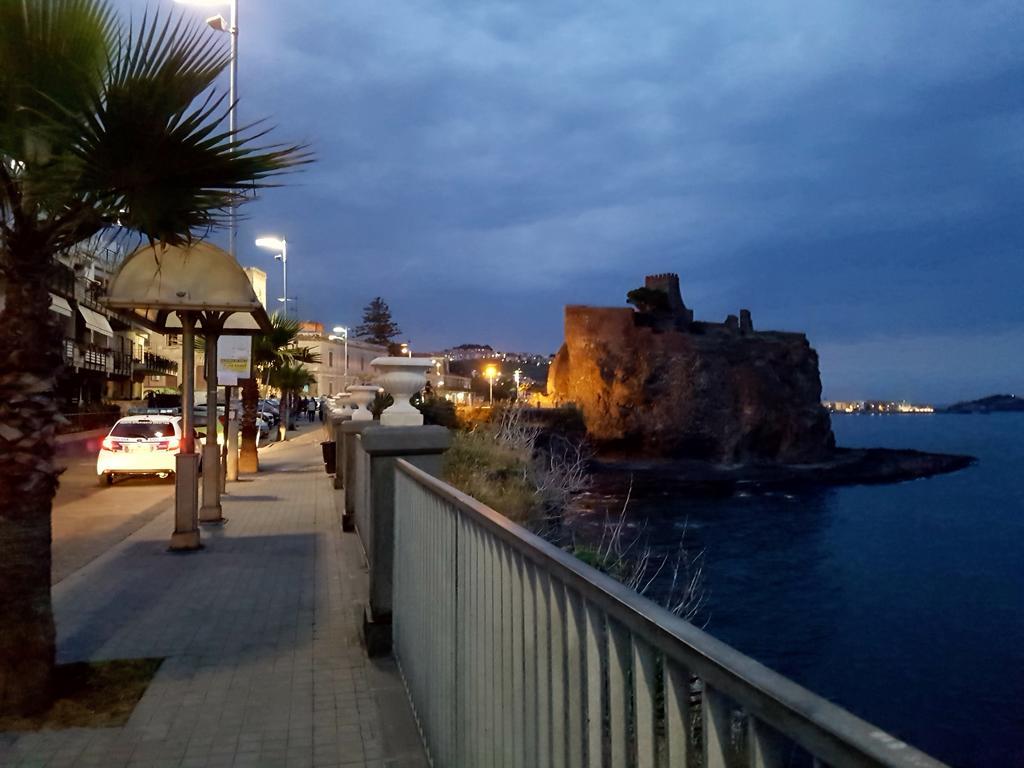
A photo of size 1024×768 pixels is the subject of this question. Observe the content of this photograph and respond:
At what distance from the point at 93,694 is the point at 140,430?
1417 centimetres

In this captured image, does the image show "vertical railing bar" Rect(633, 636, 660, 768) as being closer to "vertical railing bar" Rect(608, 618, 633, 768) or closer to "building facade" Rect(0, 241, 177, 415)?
"vertical railing bar" Rect(608, 618, 633, 768)

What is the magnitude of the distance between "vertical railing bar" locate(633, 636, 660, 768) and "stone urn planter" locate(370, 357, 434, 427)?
15.3ft

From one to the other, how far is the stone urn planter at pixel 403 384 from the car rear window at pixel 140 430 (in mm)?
13320

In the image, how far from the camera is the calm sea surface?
17.4 metres

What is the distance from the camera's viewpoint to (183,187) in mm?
5113

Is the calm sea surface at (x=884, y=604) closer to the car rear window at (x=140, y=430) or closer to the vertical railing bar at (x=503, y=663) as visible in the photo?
the car rear window at (x=140, y=430)

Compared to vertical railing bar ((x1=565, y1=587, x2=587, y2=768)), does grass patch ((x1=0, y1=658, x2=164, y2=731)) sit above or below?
below

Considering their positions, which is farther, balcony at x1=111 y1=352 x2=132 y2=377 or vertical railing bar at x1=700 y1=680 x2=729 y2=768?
balcony at x1=111 y1=352 x2=132 y2=377

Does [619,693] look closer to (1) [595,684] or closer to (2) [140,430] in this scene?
(1) [595,684]

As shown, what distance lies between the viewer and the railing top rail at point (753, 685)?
111cm

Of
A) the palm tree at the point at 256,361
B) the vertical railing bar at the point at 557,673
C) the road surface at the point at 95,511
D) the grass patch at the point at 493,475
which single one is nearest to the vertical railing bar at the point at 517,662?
the vertical railing bar at the point at 557,673

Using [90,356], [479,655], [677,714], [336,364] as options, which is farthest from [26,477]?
[336,364]

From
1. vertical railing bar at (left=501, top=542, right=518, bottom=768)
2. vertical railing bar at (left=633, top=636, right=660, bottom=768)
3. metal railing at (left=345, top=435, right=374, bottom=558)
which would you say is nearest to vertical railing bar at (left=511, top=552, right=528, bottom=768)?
vertical railing bar at (left=501, top=542, right=518, bottom=768)

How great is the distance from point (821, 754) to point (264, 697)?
4663 mm
